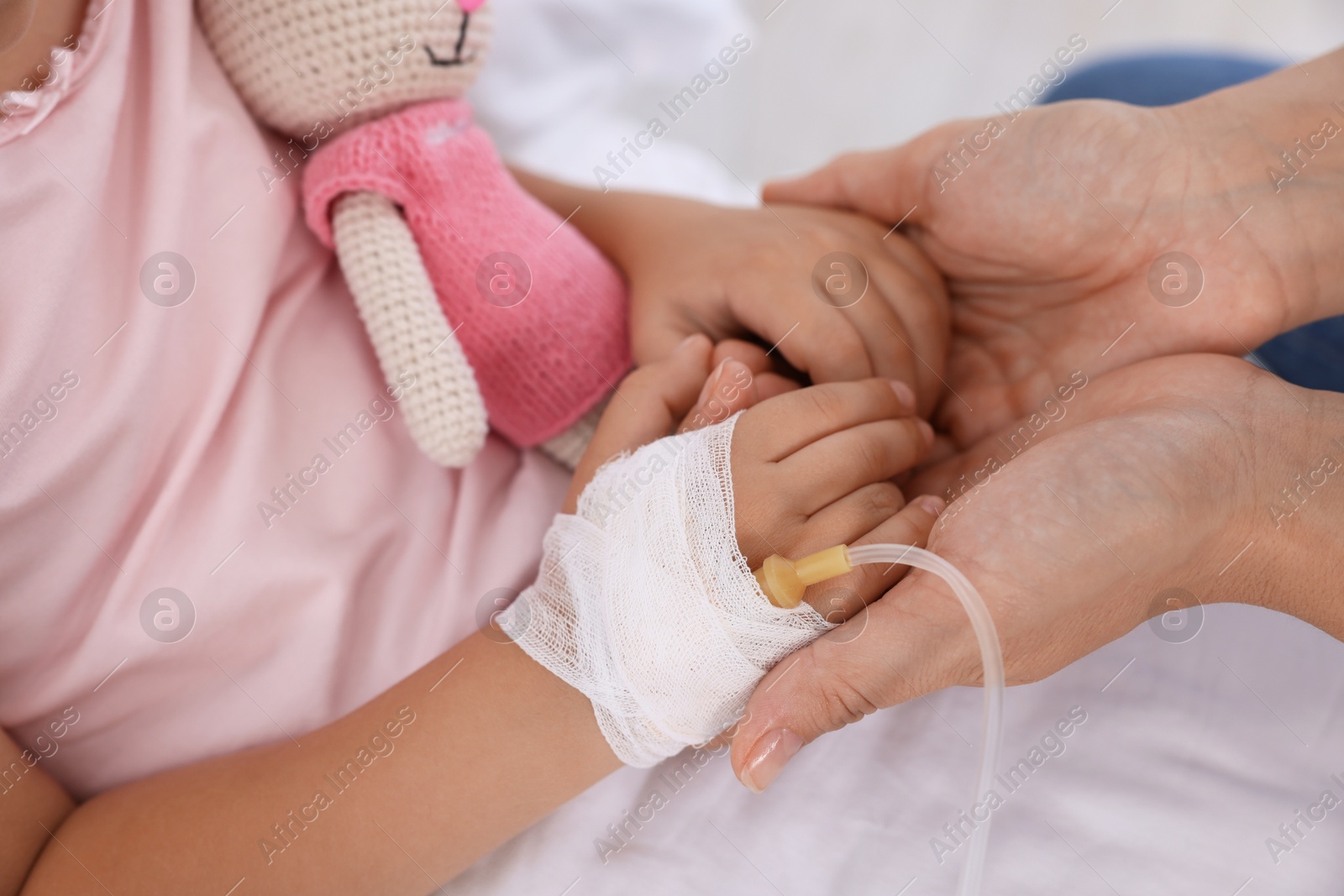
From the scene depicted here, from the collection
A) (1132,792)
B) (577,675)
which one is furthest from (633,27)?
(1132,792)

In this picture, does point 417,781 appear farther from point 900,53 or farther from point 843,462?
point 900,53

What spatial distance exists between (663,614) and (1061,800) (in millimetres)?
375

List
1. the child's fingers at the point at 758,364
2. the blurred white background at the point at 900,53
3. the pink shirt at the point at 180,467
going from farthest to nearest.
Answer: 1. the blurred white background at the point at 900,53
2. the child's fingers at the point at 758,364
3. the pink shirt at the point at 180,467

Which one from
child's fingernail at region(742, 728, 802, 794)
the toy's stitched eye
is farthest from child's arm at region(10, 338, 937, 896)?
the toy's stitched eye

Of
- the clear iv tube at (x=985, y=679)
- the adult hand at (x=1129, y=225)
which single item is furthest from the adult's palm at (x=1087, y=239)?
the clear iv tube at (x=985, y=679)

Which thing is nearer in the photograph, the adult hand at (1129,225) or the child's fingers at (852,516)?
the child's fingers at (852,516)

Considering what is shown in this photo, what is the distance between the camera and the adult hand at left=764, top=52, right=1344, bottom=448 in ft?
2.47

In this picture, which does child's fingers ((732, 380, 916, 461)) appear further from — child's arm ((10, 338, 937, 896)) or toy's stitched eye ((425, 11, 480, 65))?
toy's stitched eye ((425, 11, 480, 65))

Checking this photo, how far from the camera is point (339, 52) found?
0.71 metres

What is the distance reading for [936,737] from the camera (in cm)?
74

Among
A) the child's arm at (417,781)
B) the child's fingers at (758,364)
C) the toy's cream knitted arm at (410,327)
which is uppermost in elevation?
the toy's cream knitted arm at (410,327)

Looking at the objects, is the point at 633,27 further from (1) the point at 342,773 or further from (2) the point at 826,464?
(1) the point at 342,773

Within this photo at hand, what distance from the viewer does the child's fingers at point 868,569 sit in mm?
614

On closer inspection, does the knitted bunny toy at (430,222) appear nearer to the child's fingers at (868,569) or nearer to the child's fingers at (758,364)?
the child's fingers at (758,364)
